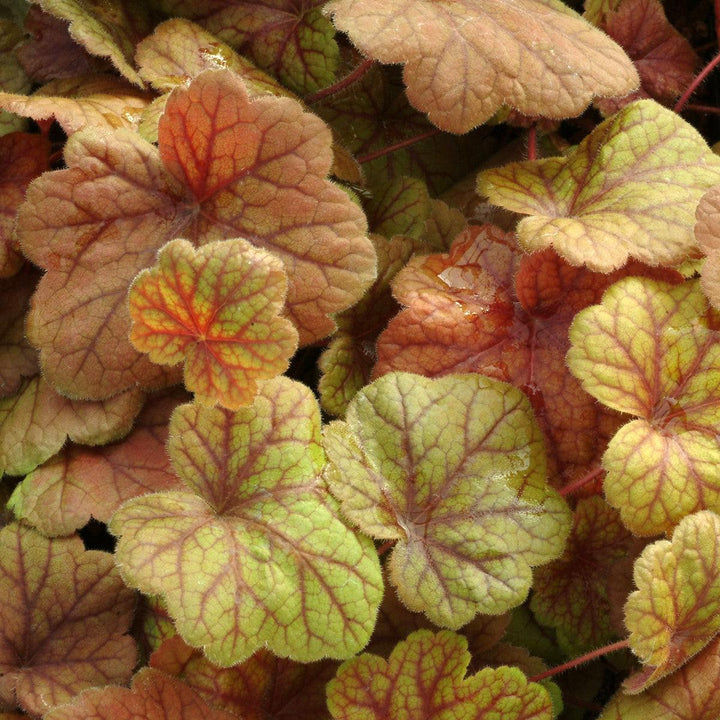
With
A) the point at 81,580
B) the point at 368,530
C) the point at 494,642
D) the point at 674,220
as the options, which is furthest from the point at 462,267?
the point at 81,580

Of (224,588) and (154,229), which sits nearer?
(224,588)

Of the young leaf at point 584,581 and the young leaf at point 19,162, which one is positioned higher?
the young leaf at point 19,162

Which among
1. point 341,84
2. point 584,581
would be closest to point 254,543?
point 584,581

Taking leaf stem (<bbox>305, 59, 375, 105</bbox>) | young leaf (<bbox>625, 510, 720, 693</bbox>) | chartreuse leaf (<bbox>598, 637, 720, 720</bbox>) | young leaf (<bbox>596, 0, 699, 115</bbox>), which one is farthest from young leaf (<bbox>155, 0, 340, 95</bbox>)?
chartreuse leaf (<bbox>598, 637, 720, 720</bbox>)

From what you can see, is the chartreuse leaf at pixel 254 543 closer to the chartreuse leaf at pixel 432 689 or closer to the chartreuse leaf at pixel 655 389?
the chartreuse leaf at pixel 432 689

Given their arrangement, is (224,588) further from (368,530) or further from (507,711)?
(507,711)

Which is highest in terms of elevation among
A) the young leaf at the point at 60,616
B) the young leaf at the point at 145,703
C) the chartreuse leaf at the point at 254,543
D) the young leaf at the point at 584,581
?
the chartreuse leaf at the point at 254,543

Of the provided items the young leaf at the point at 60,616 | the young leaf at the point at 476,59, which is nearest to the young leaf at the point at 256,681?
the young leaf at the point at 60,616
